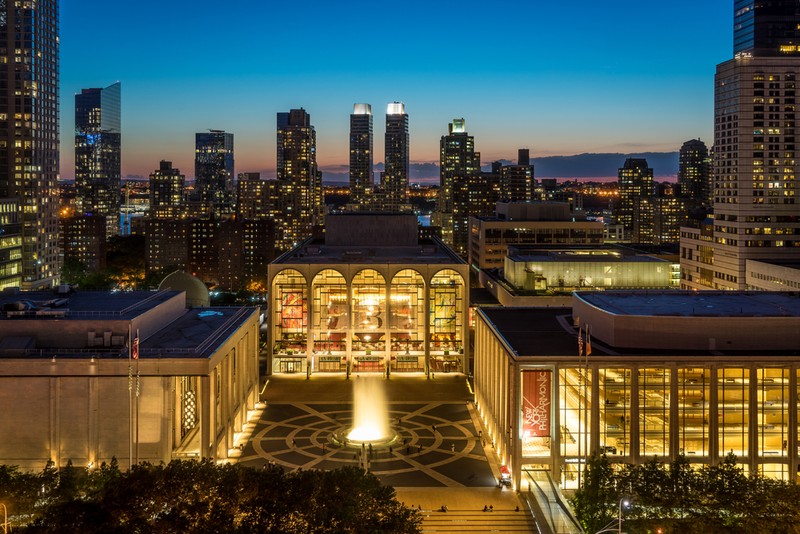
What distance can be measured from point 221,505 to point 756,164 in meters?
120

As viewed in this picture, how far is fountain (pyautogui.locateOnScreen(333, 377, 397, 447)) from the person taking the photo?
226ft

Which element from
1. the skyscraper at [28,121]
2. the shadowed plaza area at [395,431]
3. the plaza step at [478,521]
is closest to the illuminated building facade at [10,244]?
the skyscraper at [28,121]

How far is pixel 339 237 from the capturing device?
419 feet

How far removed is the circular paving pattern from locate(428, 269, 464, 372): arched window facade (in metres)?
15.2

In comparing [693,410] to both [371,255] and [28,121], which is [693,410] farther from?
Result: [28,121]

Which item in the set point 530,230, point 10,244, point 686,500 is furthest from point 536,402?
point 530,230

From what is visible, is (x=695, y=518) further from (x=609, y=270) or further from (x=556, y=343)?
(x=609, y=270)

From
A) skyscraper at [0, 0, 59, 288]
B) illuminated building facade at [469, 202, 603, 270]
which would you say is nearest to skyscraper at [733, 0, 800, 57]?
illuminated building facade at [469, 202, 603, 270]

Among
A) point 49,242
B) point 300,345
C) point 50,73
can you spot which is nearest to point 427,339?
point 300,345

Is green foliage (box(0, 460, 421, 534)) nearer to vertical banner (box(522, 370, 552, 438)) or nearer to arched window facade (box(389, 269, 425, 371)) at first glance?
vertical banner (box(522, 370, 552, 438))

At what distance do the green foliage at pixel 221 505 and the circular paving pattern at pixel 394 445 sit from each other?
18063mm

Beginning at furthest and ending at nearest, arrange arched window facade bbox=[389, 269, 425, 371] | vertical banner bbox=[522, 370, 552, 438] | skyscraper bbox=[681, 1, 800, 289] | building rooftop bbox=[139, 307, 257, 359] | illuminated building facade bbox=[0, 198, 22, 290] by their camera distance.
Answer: illuminated building facade bbox=[0, 198, 22, 290]
skyscraper bbox=[681, 1, 800, 289]
arched window facade bbox=[389, 269, 425, 371]
building rooftop bbox=[139, 307, 257, 359]
vertical banner bbox=[522, 370, 552, 438]

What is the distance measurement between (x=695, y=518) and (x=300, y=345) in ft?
203

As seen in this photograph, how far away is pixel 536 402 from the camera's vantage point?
56875 millimetres
